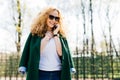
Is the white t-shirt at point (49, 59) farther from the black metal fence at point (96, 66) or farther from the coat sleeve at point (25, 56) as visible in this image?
the black metal fence at point (96, 66)

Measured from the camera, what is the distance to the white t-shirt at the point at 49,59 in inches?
163

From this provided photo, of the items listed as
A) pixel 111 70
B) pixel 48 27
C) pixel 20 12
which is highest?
pixel 20 12

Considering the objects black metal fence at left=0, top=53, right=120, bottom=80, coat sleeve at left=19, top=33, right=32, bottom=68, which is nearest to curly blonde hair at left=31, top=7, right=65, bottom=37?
coat sleeve at left=19, top=33, right=32, bottom=68

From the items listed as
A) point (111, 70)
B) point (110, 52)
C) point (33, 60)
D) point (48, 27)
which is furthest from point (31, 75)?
point (111, 70)

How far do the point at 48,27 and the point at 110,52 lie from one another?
809 cm

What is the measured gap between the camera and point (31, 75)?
13.6 feet

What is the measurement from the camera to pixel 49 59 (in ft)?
13.6

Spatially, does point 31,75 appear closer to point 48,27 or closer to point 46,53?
point 46,53

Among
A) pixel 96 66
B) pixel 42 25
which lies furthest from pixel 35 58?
pixel 96 66

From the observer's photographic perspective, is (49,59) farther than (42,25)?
No

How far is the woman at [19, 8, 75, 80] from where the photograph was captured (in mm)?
4133

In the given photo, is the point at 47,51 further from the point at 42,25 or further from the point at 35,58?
the point at 42,25

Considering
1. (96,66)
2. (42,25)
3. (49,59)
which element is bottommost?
(96,66)

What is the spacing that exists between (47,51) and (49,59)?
97mm
